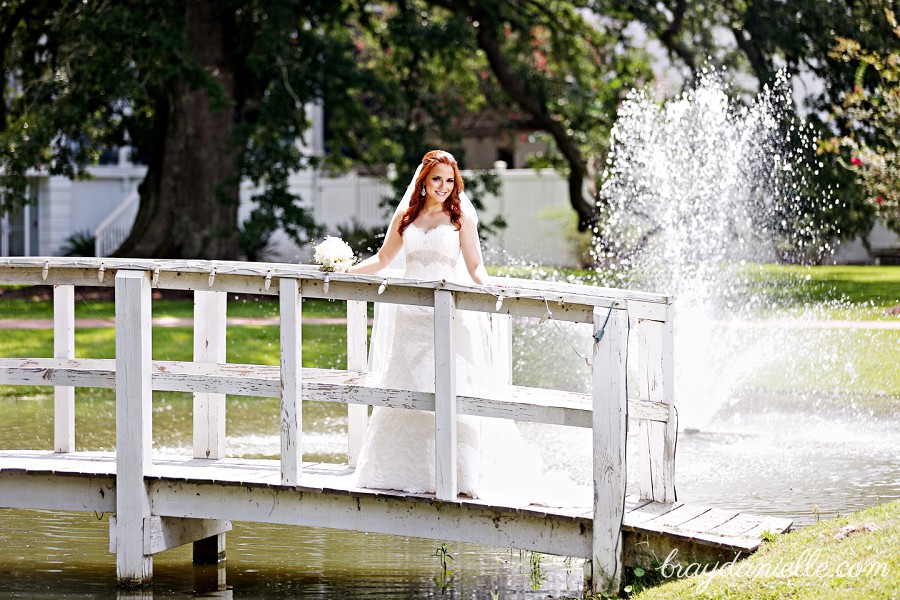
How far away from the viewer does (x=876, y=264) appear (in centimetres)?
2783

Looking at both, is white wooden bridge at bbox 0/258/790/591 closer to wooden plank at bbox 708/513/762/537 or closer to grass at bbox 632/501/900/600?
wooden plank at bbox 708/513/762/537

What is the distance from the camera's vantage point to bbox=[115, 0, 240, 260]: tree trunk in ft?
74.0

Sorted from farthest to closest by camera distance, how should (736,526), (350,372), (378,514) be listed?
1. (350,372)
2. (378,514)
3. (736,526)

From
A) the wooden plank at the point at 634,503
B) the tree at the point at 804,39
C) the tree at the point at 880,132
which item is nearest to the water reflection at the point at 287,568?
the wooden plank at the point at 634,503

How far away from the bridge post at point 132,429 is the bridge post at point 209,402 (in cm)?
48

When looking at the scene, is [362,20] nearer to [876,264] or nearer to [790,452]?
[876,264]

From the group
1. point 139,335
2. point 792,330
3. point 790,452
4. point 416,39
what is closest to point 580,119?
point 416,39

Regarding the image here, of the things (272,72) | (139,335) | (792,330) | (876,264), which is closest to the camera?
(139,335)

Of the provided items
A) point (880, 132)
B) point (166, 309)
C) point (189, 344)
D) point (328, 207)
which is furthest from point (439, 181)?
point (328, 207)

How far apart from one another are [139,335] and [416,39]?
15.8m

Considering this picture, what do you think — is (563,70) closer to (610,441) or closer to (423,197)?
(423,197)

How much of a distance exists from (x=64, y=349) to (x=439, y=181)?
250 centimetres

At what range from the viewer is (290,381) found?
7.11m

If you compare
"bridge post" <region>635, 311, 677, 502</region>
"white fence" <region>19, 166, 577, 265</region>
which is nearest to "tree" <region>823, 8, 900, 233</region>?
"white fence" <region>19, 166, 577, 265</region>
